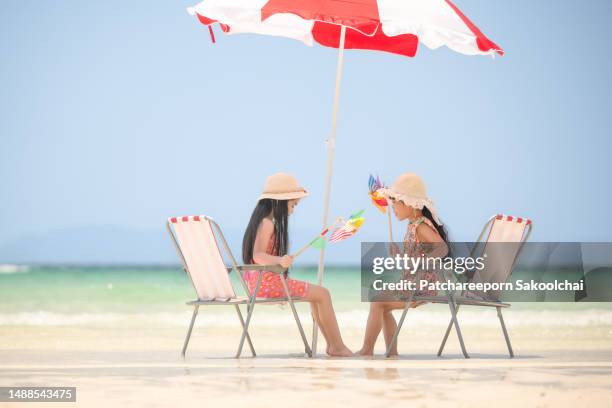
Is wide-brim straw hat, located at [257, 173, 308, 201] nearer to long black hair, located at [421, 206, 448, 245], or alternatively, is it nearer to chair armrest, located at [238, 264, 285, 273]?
chair armrest, located at [238, 264, 285, 273]

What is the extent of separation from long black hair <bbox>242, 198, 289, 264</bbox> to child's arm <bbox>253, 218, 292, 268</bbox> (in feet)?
0.16

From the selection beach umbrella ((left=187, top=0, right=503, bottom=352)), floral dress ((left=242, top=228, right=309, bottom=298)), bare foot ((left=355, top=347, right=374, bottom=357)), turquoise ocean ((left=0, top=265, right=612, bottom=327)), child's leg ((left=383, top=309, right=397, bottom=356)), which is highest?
beach umbrella ((left=187, top=0, right=503, bottom=352))

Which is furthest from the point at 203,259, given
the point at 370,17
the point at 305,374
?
the point at 370,17

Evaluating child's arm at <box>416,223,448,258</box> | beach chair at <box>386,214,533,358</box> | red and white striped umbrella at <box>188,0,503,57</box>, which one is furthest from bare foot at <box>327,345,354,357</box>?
red and white striped umbrella at <box>188,0,503,57</box>

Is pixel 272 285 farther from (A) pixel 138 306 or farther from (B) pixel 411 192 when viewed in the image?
(A) pixel 138 306

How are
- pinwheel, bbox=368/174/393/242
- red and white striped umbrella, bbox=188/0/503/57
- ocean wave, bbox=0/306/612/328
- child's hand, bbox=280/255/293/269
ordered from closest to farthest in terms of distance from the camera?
red and white striped umbrella, bbox=188/0/503/57 < child's hand, bbox=280/255/293/269 < pinwheel, bbox=368/174/393/242 < ocean wave, bbox=0/306/612/328

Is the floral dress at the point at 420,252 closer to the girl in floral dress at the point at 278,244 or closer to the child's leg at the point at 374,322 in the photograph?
the child's leg at the point at 374,322

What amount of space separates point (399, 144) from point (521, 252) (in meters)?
20.6

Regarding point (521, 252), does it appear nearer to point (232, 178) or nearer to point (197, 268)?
point (197, 268)

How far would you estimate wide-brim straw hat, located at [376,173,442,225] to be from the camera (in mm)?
5734

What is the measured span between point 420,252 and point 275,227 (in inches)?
31.6

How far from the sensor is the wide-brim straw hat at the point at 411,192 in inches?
226

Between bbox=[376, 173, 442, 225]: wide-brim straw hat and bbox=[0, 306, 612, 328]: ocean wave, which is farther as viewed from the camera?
bbox=[0, 306, 612, 328]: ocean wave

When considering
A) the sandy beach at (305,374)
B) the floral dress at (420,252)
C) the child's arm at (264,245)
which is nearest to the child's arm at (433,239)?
the floral dress at (420,252)
